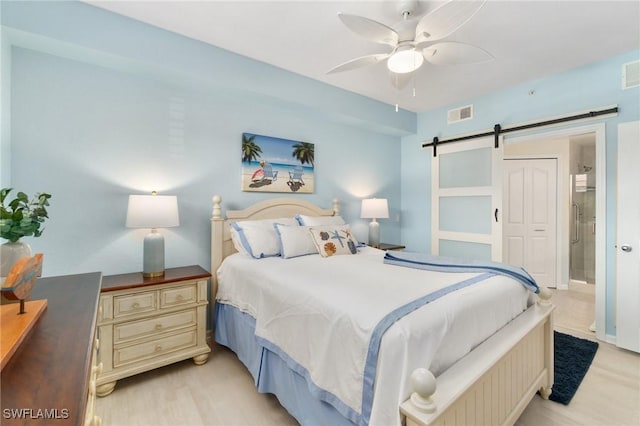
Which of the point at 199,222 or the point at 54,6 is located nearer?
the point at 54,6

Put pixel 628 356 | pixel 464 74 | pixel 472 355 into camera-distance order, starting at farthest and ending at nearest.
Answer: pixel 464 74 < pixel 628 356 < pixel 472 355

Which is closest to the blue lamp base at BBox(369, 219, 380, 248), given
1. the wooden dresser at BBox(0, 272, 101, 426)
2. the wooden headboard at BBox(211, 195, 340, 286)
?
the wooden headboard at BBox(211, 195, 340, 286)

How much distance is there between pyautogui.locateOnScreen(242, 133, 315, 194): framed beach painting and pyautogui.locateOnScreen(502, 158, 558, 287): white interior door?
3.32 metres

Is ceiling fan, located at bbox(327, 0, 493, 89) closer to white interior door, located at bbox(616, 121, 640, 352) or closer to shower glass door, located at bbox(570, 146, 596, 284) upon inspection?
white interior door, located at bbox(616, 121, 640, 352)

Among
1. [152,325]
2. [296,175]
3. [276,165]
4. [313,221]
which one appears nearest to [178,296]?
[152,325]

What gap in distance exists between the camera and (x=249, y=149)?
303cm

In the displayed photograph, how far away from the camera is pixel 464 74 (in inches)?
121

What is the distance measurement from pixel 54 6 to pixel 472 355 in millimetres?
3193

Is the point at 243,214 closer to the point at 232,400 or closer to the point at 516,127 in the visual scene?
the point at 232,400

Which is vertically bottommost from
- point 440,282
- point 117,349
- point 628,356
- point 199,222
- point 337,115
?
point 628,356

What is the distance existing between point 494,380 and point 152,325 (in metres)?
2.16

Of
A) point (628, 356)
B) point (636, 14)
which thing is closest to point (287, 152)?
point (636, 14)

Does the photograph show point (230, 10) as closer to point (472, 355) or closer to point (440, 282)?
point (440, 282)

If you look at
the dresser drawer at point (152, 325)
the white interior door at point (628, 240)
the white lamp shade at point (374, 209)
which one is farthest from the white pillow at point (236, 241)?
the white interior door at point (628, 240)
